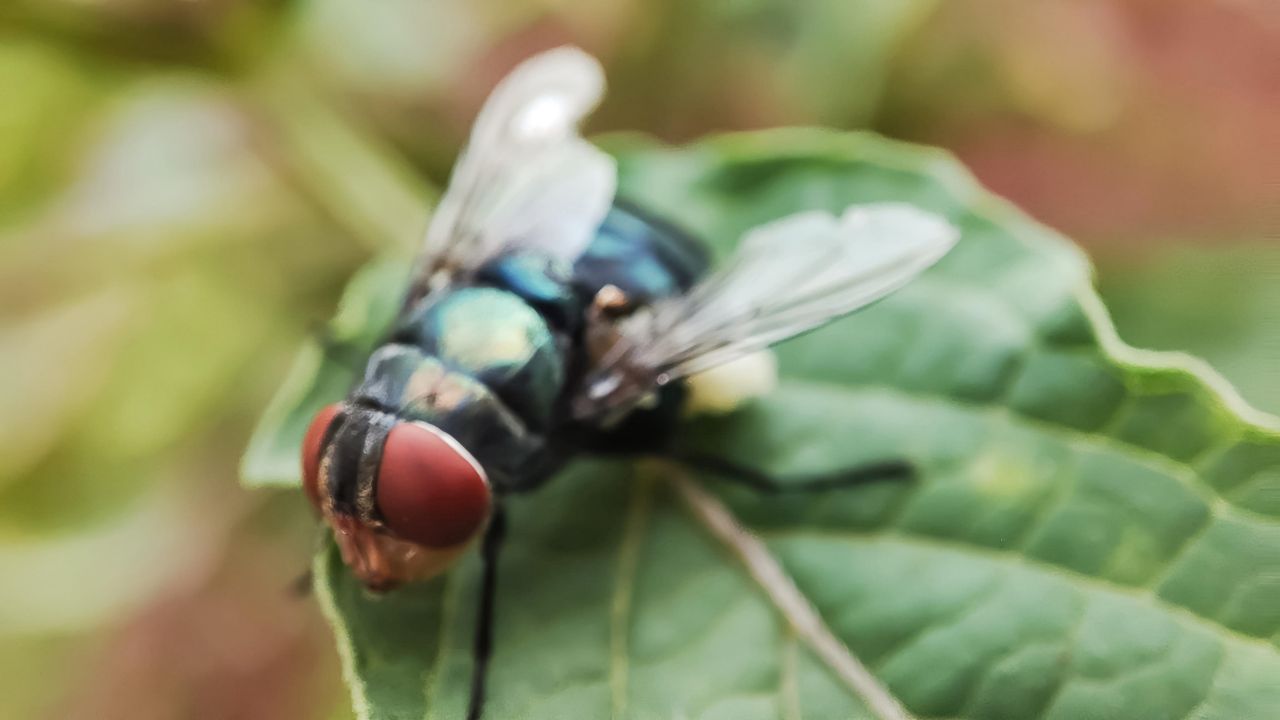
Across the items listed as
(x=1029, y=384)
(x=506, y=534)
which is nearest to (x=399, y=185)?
(x=506, y=534)

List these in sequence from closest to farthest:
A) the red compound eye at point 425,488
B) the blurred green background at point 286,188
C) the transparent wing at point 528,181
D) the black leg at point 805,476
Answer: the red compound eye at point 425,488 < the black leg at point 805,476 < the transparent wing at point 528,181 < the blurred green background at point 286,188

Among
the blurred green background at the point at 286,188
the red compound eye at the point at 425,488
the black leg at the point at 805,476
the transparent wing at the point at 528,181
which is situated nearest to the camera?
the red compound eye at the point at 425,488

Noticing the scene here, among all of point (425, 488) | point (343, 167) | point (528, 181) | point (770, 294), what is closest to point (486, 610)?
point (425, 488)

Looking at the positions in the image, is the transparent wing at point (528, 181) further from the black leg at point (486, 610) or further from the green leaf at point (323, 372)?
the black leg at point (486, 610)

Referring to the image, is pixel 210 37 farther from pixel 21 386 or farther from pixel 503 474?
pixel 503 474

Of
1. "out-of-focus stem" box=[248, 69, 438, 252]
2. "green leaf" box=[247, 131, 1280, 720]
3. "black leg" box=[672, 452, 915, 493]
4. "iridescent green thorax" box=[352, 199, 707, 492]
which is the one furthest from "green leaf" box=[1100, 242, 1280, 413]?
"out-of-focus stem" box=[248, 69, 438, 252]

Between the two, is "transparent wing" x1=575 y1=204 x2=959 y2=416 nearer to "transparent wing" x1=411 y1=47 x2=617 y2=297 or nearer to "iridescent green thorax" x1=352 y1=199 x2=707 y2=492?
"iridescent green thorax" x1=352 y1=199 x2=707 y2=492

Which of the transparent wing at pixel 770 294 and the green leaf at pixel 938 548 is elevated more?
the transparent wing at pixel 770 294

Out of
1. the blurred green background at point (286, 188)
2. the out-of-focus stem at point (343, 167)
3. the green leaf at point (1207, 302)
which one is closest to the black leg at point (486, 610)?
the blurred green background at point (286, 188)

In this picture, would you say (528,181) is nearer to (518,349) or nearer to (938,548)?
(518,349)
